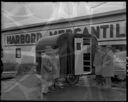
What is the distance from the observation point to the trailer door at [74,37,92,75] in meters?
8.41

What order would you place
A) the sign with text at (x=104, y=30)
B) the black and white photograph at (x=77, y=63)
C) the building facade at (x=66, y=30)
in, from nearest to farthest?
the black and white photograph at (x=77, y=63)
the sign with text at (x=104, y=30)
the building facade at (x=66, y=30)

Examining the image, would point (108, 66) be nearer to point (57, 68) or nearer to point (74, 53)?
point (74, 53)

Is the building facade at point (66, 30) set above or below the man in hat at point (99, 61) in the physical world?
above

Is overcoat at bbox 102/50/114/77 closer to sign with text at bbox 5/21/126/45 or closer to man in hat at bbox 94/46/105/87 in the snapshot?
man in hat at bbox 94/46/105/87

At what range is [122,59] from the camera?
920 centimetres

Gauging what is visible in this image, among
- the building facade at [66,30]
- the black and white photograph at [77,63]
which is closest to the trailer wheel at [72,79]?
the black and white photograph at [77,63]

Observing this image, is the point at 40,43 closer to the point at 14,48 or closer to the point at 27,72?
the point at 27,72

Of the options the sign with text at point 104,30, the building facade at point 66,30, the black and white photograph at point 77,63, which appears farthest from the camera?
the building facade at point 66,30

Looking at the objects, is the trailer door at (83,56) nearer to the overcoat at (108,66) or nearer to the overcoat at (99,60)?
→ the overcoat at (99,60)

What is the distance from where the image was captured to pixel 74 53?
830cm

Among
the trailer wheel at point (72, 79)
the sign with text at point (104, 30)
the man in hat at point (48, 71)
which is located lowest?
the trailer wheel at point (72, 79)

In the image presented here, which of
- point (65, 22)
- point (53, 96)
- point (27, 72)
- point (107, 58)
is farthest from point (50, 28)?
point (53, 96)

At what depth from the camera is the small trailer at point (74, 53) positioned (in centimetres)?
800

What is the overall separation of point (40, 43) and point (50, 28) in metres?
5.27
